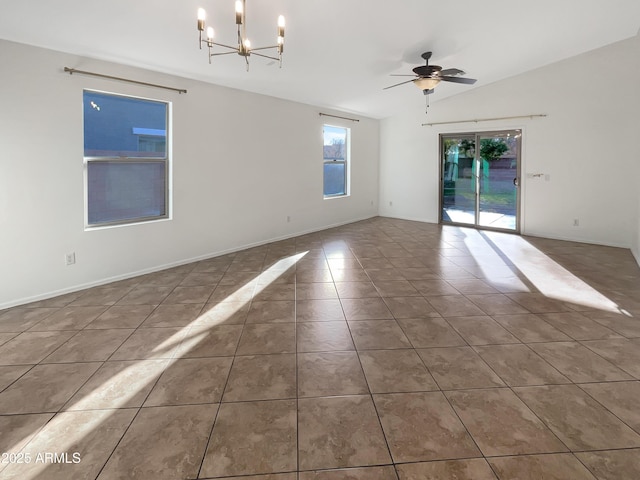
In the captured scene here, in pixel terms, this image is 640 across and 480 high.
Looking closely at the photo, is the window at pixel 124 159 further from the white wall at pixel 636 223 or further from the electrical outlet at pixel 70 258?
the white wall at pixel 636 223

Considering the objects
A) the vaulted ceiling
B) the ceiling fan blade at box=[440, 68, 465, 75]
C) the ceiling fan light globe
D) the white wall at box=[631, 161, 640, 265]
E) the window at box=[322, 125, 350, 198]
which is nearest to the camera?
the vaulted ceiling

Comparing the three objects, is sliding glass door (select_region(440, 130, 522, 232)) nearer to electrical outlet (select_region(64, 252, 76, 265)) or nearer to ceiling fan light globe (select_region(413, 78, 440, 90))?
ceiling fan light globe (select_region(413, 78, 440, 90))

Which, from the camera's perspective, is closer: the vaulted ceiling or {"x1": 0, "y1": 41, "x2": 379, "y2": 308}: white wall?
the vaulted ceiling

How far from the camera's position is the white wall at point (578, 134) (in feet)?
18.0

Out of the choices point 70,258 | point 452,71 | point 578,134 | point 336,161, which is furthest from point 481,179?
point 70,258

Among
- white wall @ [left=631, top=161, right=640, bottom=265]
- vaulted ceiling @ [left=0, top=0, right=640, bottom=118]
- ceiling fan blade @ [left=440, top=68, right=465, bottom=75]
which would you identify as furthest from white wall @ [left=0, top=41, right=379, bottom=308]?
white wall @ [left=631, top=161, right=640, bottom=265]

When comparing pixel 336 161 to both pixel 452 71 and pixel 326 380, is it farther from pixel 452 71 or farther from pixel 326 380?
pixel 326 380

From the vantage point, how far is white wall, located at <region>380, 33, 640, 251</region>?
→ 5488 mm

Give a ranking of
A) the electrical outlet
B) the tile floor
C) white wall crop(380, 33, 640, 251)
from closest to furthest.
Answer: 1. the tile floor
2. the electrical outlet
3. white wall crop(380, 33, 640, 251)

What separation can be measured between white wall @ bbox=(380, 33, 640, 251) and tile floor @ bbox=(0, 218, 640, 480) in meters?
2.41

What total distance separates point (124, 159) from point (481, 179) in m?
6.43

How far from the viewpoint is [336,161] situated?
760 centimetres

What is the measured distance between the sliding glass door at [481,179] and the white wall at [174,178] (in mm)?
2641

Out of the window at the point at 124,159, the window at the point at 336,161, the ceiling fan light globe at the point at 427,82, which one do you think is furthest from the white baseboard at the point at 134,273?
the ceiling fan light globe at the point at 427,82
